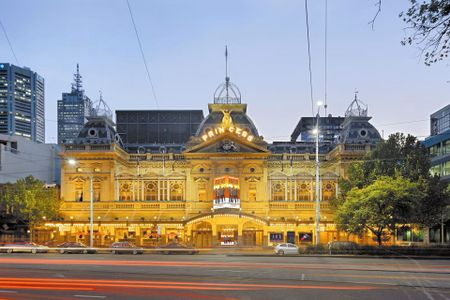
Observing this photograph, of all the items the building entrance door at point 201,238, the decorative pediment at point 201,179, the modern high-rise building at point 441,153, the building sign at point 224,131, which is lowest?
the building entrance door at point 201,238

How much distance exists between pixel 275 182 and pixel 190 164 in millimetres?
13711

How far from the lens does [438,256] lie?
4716 cm

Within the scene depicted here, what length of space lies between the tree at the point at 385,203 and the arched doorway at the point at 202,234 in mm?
25920

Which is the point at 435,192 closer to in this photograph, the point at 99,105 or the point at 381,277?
the point at 381,277

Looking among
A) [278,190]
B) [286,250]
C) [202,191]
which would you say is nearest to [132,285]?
[286,250]

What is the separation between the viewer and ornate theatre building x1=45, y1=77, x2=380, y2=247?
72.7 m

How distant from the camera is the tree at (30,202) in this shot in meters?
67.4

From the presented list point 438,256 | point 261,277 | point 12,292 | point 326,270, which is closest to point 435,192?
point 438,256

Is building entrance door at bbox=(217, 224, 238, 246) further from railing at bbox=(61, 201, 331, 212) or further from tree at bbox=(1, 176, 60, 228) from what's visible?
tree at bbox=(1, 176, 60, 228)

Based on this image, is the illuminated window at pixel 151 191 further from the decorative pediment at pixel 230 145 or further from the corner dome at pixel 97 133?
the decorative pediment at pixel 230 145

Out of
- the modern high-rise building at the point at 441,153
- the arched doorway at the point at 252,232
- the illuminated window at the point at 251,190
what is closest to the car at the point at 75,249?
the arched doorway at the point at 252,232

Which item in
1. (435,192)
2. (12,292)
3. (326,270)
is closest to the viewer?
(12,292)

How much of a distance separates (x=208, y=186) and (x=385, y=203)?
32.8 m

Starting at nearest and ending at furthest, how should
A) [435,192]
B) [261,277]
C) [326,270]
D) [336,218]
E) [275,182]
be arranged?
[261,277], [326,270], [435,192], [336,218], [275,182]
